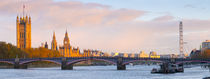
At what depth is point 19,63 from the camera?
123m

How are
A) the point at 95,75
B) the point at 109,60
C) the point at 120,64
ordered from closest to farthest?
the point at 95,75 < the point at 120,64 < the point at 109,60

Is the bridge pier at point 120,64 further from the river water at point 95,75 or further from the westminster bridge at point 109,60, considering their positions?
the river water at point 95,75

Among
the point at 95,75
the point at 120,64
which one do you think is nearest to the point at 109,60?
the point at 120,64

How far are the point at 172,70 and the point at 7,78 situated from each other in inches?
1345

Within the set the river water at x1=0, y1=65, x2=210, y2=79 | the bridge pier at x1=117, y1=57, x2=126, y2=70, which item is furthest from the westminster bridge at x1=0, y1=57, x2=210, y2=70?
the river water at x1=0, y1=65, x2=210, y2=79

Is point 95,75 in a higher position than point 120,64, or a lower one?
lower

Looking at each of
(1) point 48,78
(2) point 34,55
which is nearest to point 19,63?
(2) point 34,55

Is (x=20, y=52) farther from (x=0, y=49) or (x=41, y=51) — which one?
(x=41, y=51)

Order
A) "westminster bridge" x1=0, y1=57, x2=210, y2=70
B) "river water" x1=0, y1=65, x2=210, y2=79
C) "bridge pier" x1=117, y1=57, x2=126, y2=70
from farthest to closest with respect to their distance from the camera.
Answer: "bridge pier" x1=117, y1=57, x2=126, y2=70, "westminster bridge" x1=0, y1=57, x2=210, y2=70, "river water" x1=0, y1=65, x2=210, y2=79

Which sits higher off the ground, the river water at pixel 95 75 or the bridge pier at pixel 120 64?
the bridge pier at pixel 120 64

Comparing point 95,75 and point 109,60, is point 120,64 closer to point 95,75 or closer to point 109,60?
point 109,60

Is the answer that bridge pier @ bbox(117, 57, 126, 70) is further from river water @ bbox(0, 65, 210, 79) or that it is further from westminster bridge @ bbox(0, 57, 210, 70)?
river water @ bbox(0, 65, 210, 79)

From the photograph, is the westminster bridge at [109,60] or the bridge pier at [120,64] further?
the bridge pier at [120,64]

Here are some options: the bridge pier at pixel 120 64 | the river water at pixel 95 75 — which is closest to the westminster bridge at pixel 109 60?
the bridge pier at pixel 120 64
